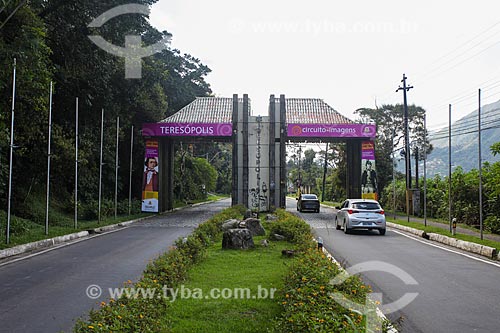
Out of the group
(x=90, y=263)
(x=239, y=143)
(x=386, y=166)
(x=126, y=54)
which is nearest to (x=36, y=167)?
(x=126, y=54)

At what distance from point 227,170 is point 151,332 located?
99430 millimetres

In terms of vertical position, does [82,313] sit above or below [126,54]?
below

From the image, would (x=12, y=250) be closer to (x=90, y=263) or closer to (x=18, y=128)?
(x=90, y=263)

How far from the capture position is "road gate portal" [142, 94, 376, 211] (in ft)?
115

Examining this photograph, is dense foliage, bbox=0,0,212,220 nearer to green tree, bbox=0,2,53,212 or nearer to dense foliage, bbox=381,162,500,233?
green tree, bbox=0,2,53,212

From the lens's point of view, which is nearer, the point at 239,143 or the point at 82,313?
the point at 82,313

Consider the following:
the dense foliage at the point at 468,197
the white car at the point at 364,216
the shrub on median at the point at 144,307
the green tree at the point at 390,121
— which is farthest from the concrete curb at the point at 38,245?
the green tree at the point at 390,121

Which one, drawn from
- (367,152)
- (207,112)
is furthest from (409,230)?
(207,112)

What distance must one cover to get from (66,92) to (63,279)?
1640cm

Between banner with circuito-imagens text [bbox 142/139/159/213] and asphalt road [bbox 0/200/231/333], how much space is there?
56.2 feet

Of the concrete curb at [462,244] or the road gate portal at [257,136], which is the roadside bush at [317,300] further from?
the road gate portal at [257,136]

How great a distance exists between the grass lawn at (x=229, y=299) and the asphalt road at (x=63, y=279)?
1.46m

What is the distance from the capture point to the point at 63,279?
9.68 meters

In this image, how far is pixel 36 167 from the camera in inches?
890
